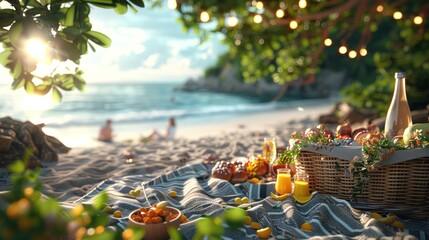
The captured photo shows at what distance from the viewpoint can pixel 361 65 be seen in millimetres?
38781

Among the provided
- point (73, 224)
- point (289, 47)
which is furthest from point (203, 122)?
point (73, 224)

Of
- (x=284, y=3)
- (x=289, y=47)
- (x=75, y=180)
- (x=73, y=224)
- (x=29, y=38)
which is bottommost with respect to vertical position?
(x=75, y=180)

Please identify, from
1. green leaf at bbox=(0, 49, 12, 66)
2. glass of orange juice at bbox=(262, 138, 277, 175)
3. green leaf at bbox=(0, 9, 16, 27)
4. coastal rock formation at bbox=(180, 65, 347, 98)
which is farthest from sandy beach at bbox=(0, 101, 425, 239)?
coastal rock formation at bbox=(180, 65, 347, 98)

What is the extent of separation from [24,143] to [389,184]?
458 cm

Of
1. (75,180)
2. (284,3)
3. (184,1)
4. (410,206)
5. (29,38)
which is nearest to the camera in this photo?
(29,38)

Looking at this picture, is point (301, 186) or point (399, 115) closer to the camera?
point (301, 186)

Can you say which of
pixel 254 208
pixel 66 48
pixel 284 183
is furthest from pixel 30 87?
pixel 284 183

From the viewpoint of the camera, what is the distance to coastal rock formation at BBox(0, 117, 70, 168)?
533 centimetres

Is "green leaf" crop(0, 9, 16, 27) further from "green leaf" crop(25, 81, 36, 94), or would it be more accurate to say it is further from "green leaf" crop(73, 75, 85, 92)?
"green leaf" crop(73, 75, 85, 92)

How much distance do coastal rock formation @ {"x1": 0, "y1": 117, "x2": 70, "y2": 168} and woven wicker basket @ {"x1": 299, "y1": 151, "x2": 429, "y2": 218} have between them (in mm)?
3724

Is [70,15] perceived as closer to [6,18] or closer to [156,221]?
[6,18]

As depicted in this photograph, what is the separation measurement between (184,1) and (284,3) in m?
2.81

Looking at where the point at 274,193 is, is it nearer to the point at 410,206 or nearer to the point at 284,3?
the point at 410,206

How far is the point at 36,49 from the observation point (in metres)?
3.18
